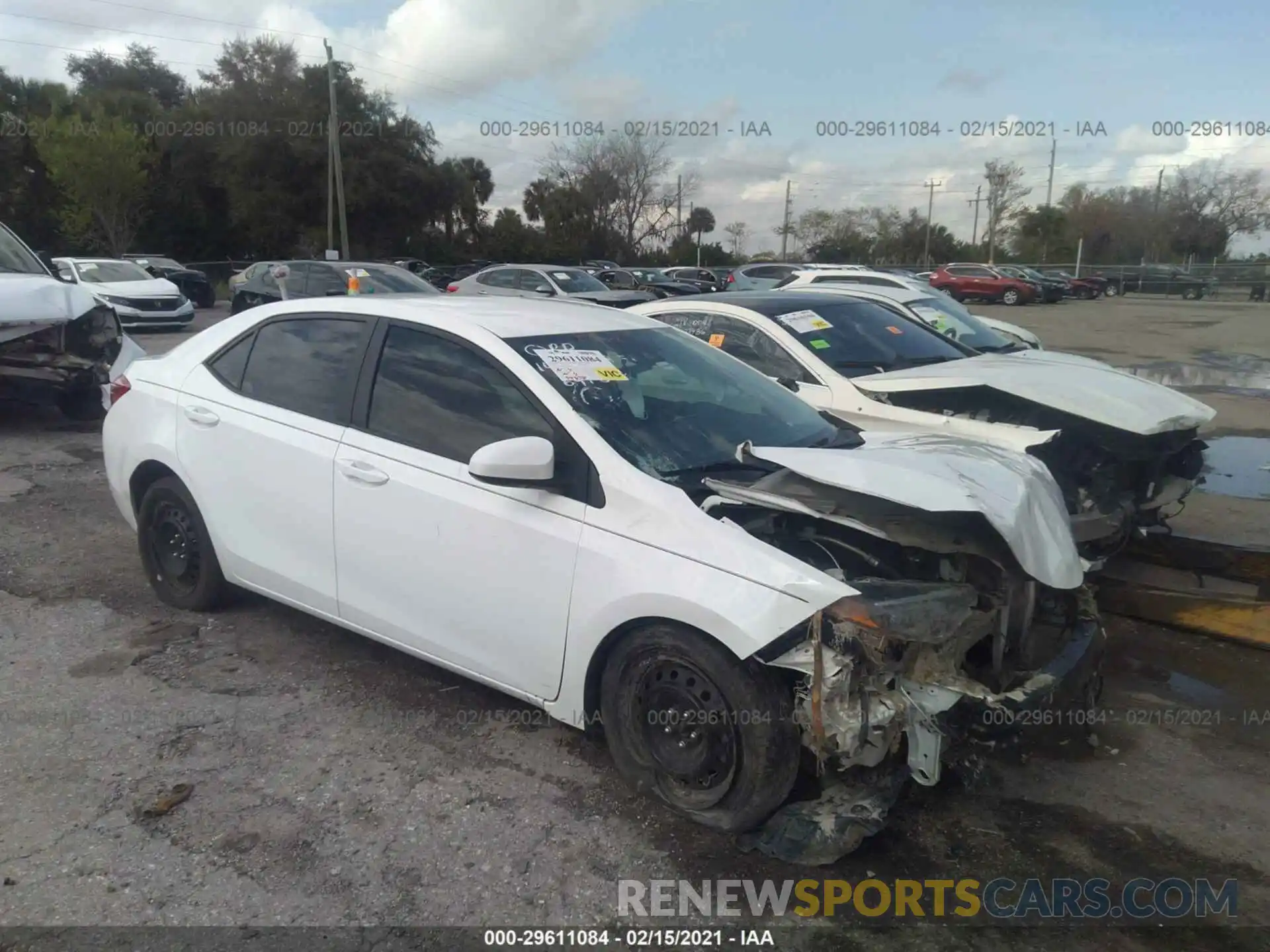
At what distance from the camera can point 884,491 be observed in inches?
120

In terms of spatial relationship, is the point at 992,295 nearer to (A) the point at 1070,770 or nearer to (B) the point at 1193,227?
(B) the point at 1193,227

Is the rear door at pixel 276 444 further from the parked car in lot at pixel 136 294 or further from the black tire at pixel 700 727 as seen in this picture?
the parked car in lot at pixel 136 294

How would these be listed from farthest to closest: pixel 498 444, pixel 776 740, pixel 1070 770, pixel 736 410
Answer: pixel 736 410 < pixel 1070 770 < pixel 498 444 < pixel 776 740

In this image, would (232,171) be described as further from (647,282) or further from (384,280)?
(384,280)

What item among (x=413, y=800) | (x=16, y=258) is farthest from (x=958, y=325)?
(x=16, y=258)

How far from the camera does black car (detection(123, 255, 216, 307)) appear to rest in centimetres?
2509

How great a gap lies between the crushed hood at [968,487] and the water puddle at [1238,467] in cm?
511

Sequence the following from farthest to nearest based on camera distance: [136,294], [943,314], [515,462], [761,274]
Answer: [761,274] → [136,294] → [943,314] → [515,462]

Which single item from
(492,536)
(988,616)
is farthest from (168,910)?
(988,616)

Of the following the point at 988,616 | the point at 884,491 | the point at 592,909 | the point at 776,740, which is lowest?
the point at 592,909

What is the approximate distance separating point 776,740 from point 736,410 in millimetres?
1501

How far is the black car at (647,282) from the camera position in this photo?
31672 millimetres

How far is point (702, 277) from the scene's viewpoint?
3828 centimetres

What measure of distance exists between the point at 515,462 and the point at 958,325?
656 cm
